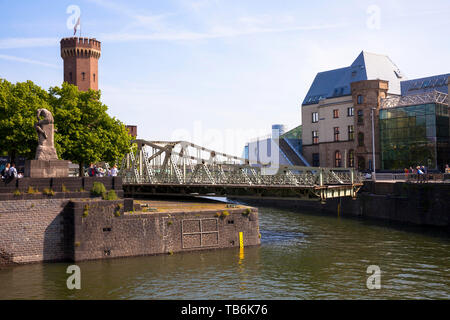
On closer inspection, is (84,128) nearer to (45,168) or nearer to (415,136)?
(45,168)

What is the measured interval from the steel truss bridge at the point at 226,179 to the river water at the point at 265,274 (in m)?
7.12

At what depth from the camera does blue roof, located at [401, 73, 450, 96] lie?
72150 millimetres

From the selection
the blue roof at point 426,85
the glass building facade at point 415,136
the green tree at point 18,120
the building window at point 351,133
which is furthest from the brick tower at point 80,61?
the blue roof at point 426,85

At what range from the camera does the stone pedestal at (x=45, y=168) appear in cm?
2901

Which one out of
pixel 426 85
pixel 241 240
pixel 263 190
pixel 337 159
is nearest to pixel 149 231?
pixel 241 240

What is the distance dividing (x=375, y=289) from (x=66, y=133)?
112 ft

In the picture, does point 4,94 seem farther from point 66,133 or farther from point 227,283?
point 227,283

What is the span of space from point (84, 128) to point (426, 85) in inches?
2094

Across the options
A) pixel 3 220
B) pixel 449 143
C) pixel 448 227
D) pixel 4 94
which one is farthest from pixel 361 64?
pixel 3 220

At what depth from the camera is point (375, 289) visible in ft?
74.5

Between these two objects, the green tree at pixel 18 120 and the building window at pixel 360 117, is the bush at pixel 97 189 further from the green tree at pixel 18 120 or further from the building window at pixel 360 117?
the building window at pixel 360 117

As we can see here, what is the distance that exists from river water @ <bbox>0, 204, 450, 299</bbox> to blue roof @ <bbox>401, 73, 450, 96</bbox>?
43813 millimetres

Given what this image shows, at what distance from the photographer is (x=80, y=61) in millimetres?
91500

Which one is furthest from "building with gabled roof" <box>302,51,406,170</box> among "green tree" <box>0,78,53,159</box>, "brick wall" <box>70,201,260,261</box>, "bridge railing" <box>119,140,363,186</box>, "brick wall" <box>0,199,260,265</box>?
"brick wall" <box>0,199,260,265</box>
